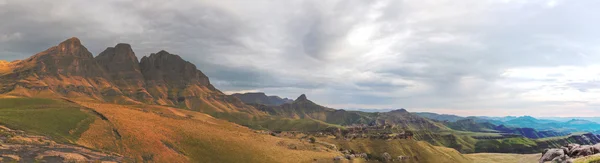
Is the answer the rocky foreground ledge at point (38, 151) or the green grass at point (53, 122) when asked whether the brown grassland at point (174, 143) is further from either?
the rocky foreground ledge at point (38, 151)

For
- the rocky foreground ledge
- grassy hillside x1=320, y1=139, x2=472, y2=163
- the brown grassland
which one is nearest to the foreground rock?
the brown grassland

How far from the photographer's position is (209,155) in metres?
90.4

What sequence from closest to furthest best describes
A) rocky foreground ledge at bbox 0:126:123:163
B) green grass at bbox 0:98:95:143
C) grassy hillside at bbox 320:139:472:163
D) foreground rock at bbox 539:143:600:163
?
rocky foreground ledge at bbox 0:126:123:163, foreground rock at bbox 539:143:600:163, green grass at bbox 0:98:95:143, grassy hillside at bbox 320:139:472:163

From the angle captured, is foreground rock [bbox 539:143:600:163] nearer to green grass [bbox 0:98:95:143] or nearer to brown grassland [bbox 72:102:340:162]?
brown grassland [bbox 72:102:340:162]

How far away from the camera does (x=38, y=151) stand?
5662cm

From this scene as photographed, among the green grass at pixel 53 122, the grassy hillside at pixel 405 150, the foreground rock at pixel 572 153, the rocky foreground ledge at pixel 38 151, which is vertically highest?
the foreground rock at pixel 572 153

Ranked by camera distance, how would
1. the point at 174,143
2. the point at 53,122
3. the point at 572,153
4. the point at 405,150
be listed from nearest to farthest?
1. the point at 572,153
2. the point at 53,122
3. the point at 174,143
4. the point at 405,150

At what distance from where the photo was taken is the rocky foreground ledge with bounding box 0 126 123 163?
5212 centimetres

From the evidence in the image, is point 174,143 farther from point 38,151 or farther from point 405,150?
point 405,150

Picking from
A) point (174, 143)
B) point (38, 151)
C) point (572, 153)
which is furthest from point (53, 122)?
point (572, 153)

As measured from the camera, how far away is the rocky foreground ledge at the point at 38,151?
52.1 metres

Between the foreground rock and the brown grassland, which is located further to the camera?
the brown grassland

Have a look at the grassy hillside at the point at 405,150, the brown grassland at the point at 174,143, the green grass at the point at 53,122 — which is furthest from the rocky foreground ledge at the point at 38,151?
the grassy hillside at the point at 405,150

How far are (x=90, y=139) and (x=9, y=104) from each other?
247 ft
